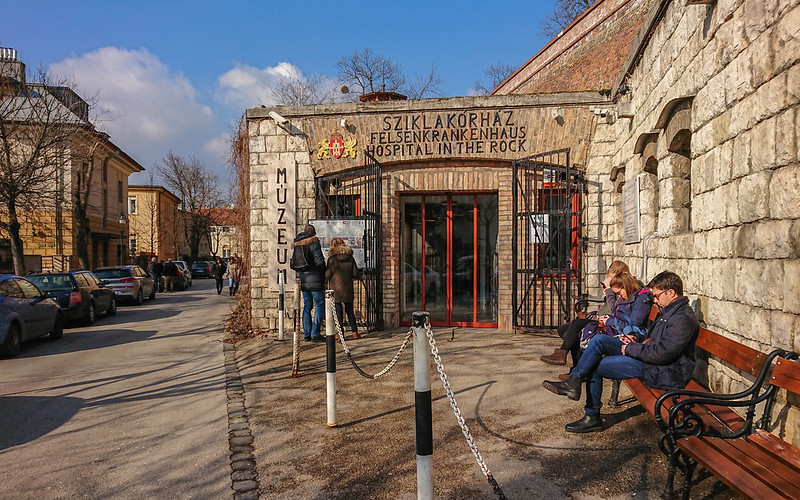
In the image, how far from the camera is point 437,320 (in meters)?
11.8

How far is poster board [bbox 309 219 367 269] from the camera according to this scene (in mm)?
10883

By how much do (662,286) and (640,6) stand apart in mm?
13711

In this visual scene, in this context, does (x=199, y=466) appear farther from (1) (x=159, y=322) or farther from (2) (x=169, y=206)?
(2) (x=169, y=206)

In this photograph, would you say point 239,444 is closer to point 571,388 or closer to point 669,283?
point 571,388

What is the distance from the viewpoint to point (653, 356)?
459 centimetres

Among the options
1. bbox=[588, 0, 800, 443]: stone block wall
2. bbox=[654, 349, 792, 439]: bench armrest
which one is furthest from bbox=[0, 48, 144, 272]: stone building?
bbox=[654, 349, 792, 439]: bench armrest

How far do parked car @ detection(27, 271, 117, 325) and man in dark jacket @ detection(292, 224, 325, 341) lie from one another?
22.8 ft

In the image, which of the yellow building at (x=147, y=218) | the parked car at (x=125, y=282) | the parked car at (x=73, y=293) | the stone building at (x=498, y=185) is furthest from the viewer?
the yellow building at (x=147, y=218)

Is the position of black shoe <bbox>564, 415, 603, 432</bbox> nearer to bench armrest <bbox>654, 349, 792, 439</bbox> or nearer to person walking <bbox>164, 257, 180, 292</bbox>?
bench armrest <bbox>654, 349, 792, 439</bbox>

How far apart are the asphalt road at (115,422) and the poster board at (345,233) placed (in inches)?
108

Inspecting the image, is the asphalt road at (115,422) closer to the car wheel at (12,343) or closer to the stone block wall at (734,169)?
the car wheel at (12,343)

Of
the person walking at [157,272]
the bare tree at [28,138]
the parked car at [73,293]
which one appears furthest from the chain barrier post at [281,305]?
the person walking at [157,272]

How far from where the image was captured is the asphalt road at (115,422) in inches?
171

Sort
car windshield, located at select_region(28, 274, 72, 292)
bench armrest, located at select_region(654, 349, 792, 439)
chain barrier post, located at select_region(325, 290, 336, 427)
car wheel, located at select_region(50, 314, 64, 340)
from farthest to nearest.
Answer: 1. car windshield, located at select_region(28, 274, 72, 292)
2. car wheel, located at select_region(50, 314, 64, 340)
3. chain barrier post, located at select_region(325, 290, 336, 427)
4. bench armrest, located at select_region(654, 349, 792, 439)
